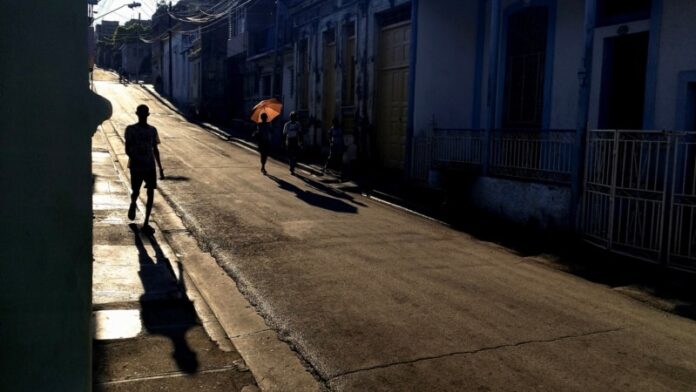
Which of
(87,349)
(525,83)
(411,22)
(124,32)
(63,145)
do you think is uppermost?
(124,32)

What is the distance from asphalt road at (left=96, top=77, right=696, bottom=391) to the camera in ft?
15.3

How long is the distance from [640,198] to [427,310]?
4.01 meters

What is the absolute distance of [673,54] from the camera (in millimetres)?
10164

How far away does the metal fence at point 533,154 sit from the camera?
414 inches

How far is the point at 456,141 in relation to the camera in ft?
44.9

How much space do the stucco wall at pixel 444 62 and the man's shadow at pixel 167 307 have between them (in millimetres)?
9555

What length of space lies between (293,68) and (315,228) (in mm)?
17797

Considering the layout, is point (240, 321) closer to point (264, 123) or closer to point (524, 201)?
point (524, 201)

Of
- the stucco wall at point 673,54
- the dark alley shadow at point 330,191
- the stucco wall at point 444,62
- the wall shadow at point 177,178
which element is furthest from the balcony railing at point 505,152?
the wall shadow at point 177,178

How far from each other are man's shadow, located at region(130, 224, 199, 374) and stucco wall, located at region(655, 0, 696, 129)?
26.6 ft

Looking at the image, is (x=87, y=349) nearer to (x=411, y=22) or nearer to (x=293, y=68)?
(x=411, y=22)

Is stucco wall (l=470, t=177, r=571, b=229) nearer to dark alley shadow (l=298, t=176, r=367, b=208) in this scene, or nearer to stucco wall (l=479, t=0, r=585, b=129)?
stucco wall (l=479, t=0, r=585, b=129)

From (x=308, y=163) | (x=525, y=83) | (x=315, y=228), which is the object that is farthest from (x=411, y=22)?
(x=315, y=228)

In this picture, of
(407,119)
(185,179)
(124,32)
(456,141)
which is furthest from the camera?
(124,32)
